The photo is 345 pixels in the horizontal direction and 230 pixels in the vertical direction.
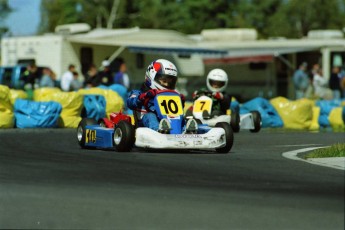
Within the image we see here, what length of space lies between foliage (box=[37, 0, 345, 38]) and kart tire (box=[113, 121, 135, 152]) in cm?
6486

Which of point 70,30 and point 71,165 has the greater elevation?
point 70,30

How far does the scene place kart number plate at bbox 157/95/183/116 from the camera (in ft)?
50.9

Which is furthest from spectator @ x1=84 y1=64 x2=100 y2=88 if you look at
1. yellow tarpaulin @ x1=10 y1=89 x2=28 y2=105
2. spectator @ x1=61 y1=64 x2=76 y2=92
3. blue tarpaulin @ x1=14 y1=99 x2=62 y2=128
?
blue tarpaulin @ x1=14 y1=99 x2=62 y2=128

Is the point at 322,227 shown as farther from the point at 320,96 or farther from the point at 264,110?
the point at 320,96

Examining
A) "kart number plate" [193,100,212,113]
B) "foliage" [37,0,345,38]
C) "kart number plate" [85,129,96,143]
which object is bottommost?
"kart number plate" [85,129,96,143]

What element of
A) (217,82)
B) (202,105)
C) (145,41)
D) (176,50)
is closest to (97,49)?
(145,41)

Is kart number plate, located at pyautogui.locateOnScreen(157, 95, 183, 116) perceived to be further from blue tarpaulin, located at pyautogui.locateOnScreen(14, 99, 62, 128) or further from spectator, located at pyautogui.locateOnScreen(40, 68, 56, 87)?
spectator, located at pyautogui.locateOnScreen(40, 68, 56, 87)

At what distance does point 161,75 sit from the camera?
15789mm

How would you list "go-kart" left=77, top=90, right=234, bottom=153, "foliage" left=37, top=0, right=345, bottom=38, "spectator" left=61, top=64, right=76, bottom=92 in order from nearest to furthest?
1. "go-kart" left=77, top=90, right=234, bottom=153
2. "spectator" left=61, top=64, right=76, bottom=92
3. "foliage" left=37, top=0, right=345, bottom=38

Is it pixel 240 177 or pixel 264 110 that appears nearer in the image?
pixel 240 177

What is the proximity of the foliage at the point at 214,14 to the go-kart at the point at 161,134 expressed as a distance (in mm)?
64060

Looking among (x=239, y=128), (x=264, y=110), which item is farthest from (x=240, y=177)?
(x=264, y=110)

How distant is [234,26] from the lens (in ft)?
275

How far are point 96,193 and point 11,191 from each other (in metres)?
1.00
